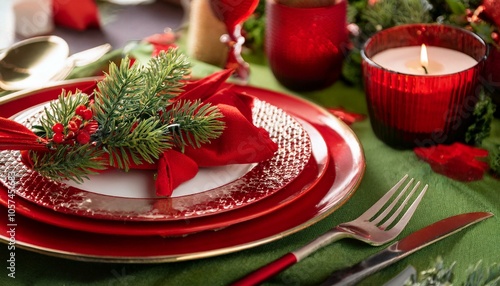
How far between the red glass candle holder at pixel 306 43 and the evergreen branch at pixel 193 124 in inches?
12.2

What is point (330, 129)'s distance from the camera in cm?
75

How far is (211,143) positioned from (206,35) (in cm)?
39

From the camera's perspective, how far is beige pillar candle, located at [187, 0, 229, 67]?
38.8 inches

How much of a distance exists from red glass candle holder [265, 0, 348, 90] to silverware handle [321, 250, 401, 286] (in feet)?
1.30

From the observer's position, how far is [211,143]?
25.1 inches

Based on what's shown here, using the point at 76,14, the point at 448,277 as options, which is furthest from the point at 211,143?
the point at 76,14

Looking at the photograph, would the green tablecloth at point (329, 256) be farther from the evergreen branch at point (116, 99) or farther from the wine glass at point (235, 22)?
the wine glass at point (235, 22)

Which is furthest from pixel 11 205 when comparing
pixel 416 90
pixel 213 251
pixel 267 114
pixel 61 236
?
pixel 416 90

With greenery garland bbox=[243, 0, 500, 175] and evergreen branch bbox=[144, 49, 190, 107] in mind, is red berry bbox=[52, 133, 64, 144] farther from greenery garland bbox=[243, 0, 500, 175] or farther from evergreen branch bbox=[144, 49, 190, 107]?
greenery garland bbox=[243, 0, 500, 175]

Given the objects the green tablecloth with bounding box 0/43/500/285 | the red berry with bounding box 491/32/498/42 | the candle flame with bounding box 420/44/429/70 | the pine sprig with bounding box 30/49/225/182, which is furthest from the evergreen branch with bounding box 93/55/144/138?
the red berry with bounding box 491/32/498/42

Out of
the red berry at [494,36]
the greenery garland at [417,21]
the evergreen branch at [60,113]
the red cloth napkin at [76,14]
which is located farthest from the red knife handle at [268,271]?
the red cloth napkin at [76,14]

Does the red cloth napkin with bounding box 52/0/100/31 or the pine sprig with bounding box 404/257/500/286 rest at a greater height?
the pine sprig with bounding box 404/257/500/286

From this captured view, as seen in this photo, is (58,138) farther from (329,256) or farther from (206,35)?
(206,35)

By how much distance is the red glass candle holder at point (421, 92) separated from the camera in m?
0.74
